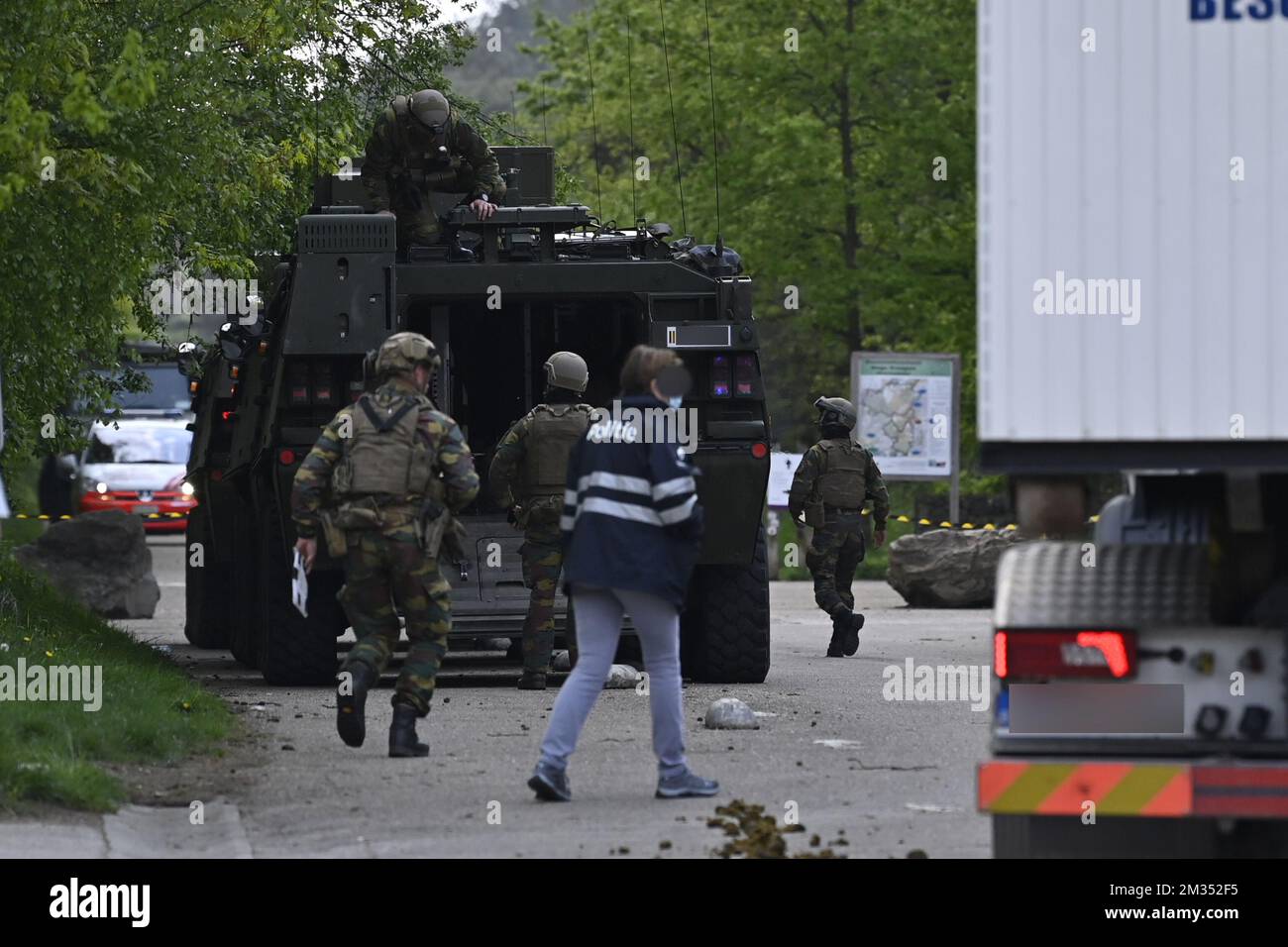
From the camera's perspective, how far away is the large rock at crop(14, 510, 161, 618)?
23.0 metres

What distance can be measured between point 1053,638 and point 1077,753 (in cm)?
31

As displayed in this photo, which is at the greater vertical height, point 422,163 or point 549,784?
point 422,163

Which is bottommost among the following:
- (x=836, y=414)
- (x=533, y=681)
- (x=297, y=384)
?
(x=533, y=681)

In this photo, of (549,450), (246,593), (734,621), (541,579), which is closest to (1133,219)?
(549,450)

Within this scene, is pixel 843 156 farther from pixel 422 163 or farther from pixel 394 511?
pixel 394 511

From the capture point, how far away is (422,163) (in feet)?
51.7

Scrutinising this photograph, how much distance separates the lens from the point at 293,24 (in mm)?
15562

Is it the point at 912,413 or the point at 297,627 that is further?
the point at 912,413

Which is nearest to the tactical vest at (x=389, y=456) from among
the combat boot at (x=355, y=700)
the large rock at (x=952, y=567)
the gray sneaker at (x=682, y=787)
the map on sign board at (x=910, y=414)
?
the combat boot at (x=355, y=700)

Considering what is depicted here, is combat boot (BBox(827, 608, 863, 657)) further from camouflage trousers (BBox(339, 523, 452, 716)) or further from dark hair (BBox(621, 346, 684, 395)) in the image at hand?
dark hair (BBox(621, 346, 684, 395))

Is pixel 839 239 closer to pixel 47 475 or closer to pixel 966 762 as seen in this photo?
pixel 47 475

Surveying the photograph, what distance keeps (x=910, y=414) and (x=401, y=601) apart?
18.3 meters

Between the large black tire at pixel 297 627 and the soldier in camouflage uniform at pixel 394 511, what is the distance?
361 cm

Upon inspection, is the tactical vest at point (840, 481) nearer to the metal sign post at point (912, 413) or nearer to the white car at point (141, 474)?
the metal sign post at point (912, 413)
